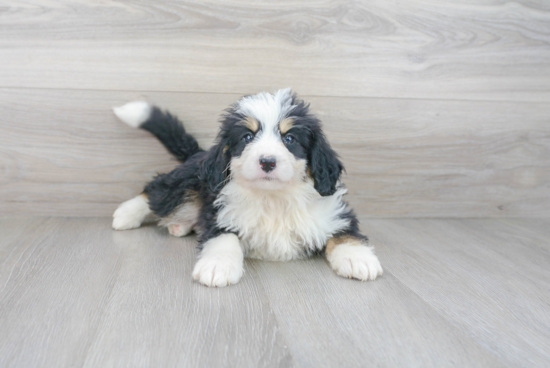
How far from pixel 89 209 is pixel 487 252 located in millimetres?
2105

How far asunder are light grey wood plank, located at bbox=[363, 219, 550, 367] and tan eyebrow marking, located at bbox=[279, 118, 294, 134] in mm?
700

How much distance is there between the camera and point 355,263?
157 cm

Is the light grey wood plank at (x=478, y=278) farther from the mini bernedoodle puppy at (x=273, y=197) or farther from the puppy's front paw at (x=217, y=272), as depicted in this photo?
the puppy's front paw at (x=217, y=272)

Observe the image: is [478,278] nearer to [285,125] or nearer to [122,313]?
[285,125]

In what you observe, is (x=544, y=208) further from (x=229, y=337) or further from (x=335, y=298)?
(x=229, y=337)

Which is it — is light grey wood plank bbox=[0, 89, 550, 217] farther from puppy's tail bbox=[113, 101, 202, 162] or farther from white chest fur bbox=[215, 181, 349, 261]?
white chest fur bbox=[215, 181, 349, 261]

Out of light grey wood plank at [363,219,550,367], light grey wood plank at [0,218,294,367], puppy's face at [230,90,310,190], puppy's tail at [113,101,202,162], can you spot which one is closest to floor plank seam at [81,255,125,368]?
light grey wood plank at [0,218,294,367]

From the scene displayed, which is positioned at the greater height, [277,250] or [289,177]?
[289,177]

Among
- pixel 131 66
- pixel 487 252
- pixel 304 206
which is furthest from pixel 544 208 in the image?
pixel 131 66

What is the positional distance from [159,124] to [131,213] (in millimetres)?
483

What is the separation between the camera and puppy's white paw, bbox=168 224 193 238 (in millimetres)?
2139

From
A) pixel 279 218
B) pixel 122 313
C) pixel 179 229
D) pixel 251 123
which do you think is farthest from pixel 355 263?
pixel 179 229

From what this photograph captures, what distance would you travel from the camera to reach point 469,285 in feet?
5.16

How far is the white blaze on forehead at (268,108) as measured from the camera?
1.64m
